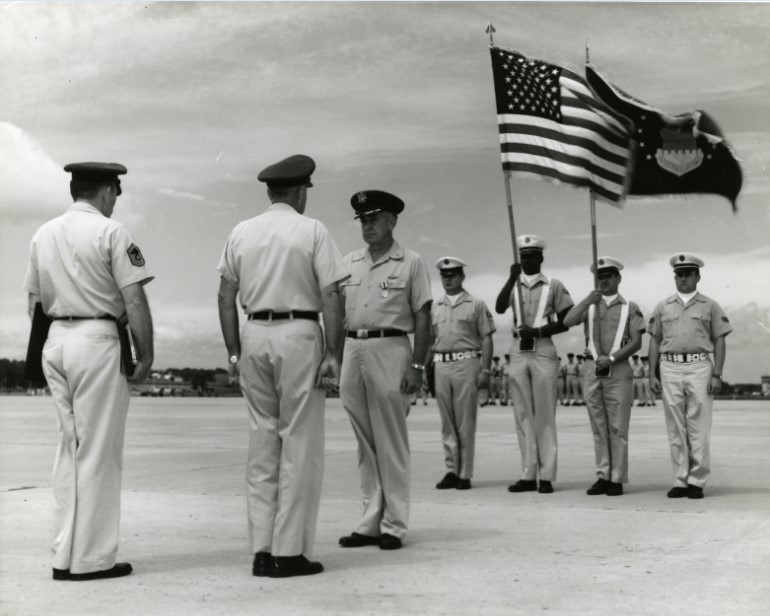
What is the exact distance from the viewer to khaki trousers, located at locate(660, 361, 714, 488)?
8172 mm

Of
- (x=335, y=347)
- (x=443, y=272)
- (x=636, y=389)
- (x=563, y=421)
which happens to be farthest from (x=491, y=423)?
(x=335, y=347)

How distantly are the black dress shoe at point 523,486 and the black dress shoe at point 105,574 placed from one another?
4146 mm

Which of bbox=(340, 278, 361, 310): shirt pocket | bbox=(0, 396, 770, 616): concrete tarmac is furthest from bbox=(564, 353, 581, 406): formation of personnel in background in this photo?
Answer: bbox=(340, 278, 361, 310): shirt pocket

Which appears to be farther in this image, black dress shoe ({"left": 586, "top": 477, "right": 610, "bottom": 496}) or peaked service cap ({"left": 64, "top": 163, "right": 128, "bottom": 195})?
black dress shoe ({"left": 586, "top": 477, "right": 610, "bottom": 496})

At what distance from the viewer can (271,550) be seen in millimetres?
5090

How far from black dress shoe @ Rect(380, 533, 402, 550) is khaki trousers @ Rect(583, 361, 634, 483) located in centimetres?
306

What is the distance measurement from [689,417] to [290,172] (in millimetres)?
4453

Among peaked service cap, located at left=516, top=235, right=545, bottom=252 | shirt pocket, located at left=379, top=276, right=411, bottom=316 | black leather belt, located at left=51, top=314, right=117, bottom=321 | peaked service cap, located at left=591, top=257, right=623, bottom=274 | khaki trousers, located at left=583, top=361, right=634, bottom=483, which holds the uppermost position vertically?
peaked service cap, located at left=516, top=235, right=545, bottom=252

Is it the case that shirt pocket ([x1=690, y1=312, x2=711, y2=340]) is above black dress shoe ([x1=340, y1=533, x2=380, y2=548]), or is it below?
above

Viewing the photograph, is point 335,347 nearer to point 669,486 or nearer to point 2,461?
point 669,486

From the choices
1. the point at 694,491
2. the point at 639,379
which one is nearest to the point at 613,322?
the point at 694,491

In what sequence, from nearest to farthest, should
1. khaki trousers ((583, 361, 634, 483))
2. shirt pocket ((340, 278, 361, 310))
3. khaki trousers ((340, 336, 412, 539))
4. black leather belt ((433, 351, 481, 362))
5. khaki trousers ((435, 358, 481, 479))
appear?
khaki trousers ((340, 336, 412, 539))
shirt pocket ((340, 278, 361, 310))
khaki trousers ((583, 361, 634, 483))
khaki trousers ((435, 358, 481, 479))
black leather belt ((433, 351, 481, 362))

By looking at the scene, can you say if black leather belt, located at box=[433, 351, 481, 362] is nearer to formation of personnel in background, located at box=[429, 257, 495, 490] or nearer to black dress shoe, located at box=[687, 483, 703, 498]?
formation of personnel in background, located at box=[429, 257, 495, 490]

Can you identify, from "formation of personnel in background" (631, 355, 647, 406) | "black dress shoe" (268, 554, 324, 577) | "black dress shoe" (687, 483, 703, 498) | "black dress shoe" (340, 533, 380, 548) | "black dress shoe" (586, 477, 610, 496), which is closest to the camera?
"black dress shoe" (268, 554, 324, 577)
